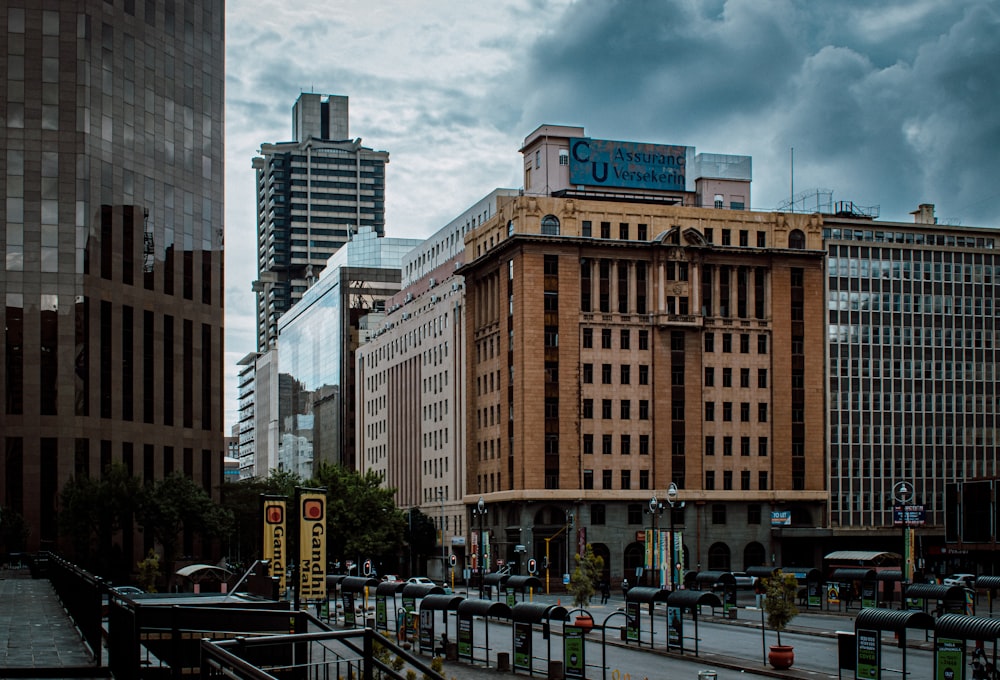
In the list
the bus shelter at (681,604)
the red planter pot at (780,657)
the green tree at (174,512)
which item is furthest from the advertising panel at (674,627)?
the green tree at (174,512)

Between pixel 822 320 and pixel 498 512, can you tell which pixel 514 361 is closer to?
pixel 498 512

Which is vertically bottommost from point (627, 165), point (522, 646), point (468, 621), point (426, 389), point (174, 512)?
point (522, 646)

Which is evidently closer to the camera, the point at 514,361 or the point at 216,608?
the point at 216,608

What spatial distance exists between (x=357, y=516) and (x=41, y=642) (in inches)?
4234

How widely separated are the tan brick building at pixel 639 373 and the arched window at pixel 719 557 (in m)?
0.19

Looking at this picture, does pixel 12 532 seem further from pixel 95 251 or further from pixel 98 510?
pixel 95 251

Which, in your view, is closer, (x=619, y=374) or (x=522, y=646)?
(x=522, y=646)

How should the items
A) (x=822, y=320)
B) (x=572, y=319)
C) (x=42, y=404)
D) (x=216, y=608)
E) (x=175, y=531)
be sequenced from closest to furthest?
(x=216, y=608) < (x=175, y=531) < (x=42, y=404) < (x=572, y=319) < (x=822, y=320)

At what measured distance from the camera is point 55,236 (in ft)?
325

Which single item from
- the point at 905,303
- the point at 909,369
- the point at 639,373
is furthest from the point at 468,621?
the point at 905,303

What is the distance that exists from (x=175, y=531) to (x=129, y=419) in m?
15.9

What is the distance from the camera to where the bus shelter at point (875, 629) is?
133ft

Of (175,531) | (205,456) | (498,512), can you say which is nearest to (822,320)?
(498,512)

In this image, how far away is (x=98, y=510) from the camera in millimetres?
87750
